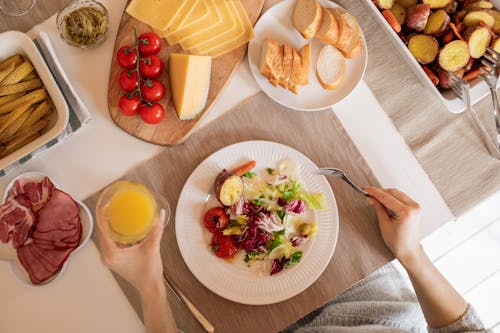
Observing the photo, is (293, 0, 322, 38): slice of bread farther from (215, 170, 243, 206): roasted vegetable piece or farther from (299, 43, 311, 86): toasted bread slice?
(215, 170, 243, 206): roasted vegetable piece

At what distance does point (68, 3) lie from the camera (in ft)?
4.99

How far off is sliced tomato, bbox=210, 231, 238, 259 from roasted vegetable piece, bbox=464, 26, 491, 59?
0.99 m

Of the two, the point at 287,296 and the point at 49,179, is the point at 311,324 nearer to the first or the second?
the point at 287,296

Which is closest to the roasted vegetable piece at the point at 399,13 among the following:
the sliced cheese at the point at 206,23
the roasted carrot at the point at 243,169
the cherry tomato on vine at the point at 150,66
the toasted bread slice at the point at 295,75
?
the toasted bread slice at the point at 295,75

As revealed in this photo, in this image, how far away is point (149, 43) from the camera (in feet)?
4.78

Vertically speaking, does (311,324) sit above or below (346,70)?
below

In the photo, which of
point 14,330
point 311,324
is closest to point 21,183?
point 14,330

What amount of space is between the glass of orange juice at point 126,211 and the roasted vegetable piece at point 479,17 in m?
1.18

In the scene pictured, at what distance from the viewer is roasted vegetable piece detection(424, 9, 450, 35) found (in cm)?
149

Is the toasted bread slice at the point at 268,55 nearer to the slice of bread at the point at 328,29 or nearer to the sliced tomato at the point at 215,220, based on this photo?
the slice of bread at the point at 328,29

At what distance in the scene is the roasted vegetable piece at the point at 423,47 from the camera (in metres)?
1.49

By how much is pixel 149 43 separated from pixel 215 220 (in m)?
0.61

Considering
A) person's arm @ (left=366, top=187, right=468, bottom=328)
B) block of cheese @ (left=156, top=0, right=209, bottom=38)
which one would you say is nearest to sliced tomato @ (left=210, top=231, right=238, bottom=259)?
person's arm @ (left=366, top=187, right=468, bottom=328)

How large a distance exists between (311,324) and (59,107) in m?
1.10
